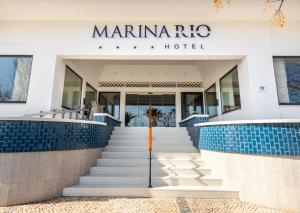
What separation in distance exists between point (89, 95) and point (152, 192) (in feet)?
20.1

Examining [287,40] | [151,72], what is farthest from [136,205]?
[151,72]

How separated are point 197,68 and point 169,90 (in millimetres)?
1789

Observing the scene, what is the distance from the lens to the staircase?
3.88m

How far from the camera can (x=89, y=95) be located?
348 inches

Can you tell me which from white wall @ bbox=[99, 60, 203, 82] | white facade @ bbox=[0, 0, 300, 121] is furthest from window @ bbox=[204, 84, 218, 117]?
white facade @ bbox=[0, 0, 300, 121]

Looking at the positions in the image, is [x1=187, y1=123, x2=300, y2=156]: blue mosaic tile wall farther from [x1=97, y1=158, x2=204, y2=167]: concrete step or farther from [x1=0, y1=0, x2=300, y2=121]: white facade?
[x1=0, y1=0, x2=300, y2=121]: white facade

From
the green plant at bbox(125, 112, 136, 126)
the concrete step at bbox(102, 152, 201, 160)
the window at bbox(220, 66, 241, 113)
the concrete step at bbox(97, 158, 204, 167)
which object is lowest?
the concrete step at bbox(97, 158, 204, 167)

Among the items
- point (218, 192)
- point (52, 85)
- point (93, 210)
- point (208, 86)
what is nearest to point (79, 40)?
point (52, 85)

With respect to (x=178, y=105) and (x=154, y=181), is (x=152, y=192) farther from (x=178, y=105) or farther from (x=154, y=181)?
(x=178, y=105)

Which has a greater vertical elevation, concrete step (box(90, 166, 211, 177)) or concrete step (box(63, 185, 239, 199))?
concrete step (box(90, 166, 211, 177))

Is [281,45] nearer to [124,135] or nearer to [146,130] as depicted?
[146,130]

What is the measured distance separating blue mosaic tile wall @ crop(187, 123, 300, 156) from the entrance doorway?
19.0 feet

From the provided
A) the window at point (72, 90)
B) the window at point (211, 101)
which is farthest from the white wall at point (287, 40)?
the window at point (72, 90)

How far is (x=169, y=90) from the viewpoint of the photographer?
10172 millimetres
